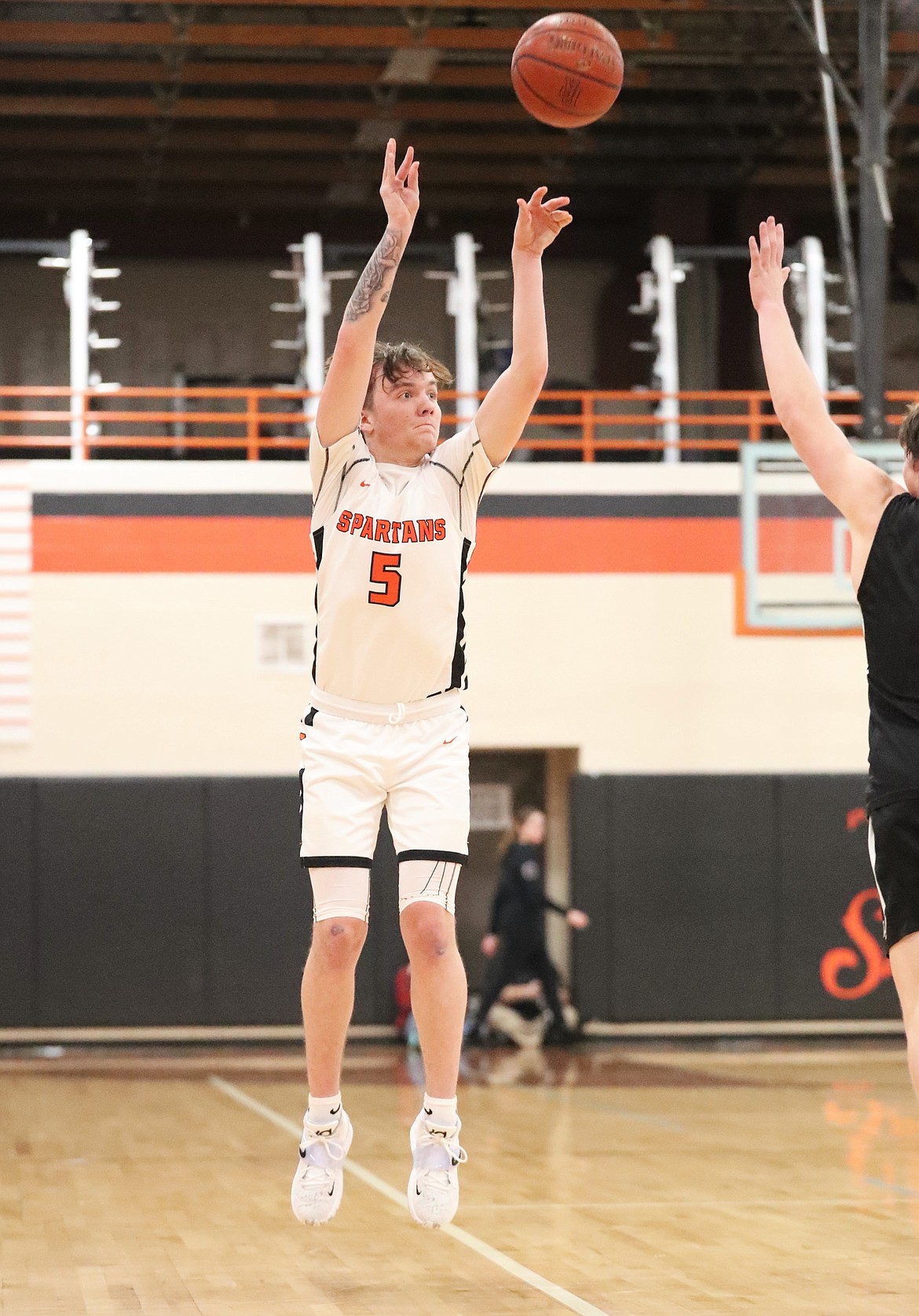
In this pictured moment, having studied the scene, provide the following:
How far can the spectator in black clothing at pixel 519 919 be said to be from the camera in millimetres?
12953

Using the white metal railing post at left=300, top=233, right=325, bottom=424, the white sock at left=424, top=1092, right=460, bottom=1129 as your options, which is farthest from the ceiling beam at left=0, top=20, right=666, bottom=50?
the white sock at left=424, top=1092, right=460, bottom=1129

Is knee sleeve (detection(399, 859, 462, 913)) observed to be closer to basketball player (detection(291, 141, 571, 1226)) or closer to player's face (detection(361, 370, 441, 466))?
basketball player (detection(291, 141, 571, 1226))

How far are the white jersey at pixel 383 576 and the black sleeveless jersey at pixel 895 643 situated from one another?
4.10 ft

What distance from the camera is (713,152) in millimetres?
18484

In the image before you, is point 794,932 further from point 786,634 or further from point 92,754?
point 92,754

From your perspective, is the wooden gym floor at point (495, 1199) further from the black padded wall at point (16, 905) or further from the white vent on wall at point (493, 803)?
the white vent on wall at point (493, 803)

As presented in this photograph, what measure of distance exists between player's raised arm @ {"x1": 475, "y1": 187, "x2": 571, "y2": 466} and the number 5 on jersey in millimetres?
487

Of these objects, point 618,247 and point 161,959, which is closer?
point 161,959

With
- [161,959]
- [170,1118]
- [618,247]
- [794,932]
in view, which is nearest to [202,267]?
[618,247]

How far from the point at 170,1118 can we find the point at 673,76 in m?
11.5

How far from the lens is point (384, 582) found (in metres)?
4.78

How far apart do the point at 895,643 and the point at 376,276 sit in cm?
167

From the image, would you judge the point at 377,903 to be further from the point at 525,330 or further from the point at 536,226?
the point at 536,226

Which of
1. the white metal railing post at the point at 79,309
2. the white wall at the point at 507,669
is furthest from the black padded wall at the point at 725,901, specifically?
the white metal railing post at the point at 79,309
